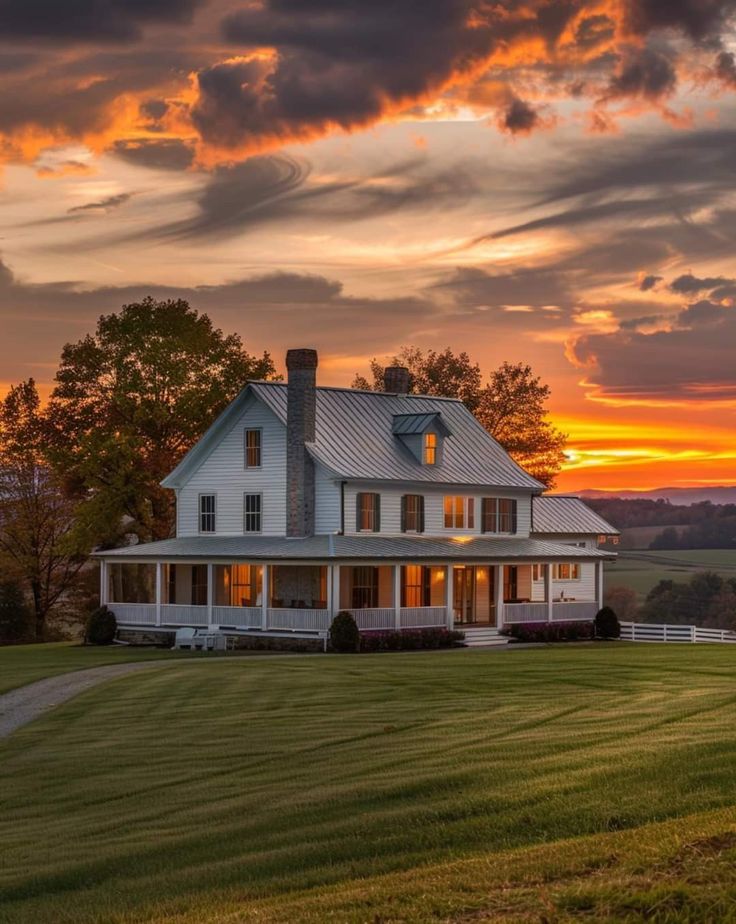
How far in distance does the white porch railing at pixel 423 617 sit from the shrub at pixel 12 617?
24.1m

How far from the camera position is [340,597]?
159ft

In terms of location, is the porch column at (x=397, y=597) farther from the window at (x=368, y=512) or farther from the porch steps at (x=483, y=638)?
the porch steps at (x=483, y=638)

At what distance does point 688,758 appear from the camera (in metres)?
15.5

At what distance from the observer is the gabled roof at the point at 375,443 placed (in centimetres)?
5003

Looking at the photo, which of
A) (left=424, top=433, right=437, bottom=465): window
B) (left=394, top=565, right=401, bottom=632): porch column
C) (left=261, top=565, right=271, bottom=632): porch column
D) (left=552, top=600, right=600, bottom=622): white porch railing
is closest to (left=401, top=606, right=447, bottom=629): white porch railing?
(left=394, top=565, right=401, bottom=632): porch column

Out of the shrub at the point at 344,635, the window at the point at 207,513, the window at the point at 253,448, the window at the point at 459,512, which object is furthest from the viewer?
the window at the point at 459,512

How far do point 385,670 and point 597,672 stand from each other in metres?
5.81

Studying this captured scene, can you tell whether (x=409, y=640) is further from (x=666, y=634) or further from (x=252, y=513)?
(x=666, y=634)

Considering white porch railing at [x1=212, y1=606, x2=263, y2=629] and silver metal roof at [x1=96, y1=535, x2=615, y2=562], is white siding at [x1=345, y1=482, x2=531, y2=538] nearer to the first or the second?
silver metal roof at [x1=96, y1=535, x2=615, y2=562]

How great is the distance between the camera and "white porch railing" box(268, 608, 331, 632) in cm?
4488

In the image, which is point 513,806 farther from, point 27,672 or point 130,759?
point 27,672

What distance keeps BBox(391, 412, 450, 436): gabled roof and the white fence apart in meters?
12.1

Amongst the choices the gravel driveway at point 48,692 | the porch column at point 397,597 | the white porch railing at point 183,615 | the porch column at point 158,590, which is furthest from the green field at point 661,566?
the gravel driveway at point 48,692

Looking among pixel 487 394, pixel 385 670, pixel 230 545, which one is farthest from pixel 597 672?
pixel 487 394
